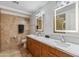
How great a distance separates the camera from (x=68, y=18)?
1997mm

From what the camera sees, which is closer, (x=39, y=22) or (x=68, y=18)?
(x=68, y=18)

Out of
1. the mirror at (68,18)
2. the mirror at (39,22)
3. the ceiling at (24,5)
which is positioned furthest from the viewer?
the mirror at (39,22)

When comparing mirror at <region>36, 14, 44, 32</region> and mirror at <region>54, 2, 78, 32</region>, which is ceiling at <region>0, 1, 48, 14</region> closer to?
mirror at <region>36, 14, 44, 32</region>

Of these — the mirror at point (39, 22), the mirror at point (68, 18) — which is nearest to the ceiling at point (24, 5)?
the mirror at point (39, 22)

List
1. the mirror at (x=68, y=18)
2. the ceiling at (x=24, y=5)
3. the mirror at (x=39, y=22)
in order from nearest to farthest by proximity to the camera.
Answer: the mirror at (x=68, y=18)
the ceiling at (x=24, y=5)
the mirror at (x=39, y=22)

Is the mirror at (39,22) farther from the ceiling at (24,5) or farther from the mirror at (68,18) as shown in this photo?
the mirror at (68,18)

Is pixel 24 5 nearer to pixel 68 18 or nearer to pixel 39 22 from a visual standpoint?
pixel 39 22

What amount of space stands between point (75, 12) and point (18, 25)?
2.10 m

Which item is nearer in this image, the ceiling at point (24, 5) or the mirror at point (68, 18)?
the mirror at point (68, 18)

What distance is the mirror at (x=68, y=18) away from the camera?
180 centimetres

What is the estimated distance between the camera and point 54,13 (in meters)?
2.70

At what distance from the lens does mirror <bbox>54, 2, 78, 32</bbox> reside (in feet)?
5.91

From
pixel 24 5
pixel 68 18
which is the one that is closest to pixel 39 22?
pixel 24 5

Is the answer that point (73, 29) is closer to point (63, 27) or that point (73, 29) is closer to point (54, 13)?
point (63, 27)
